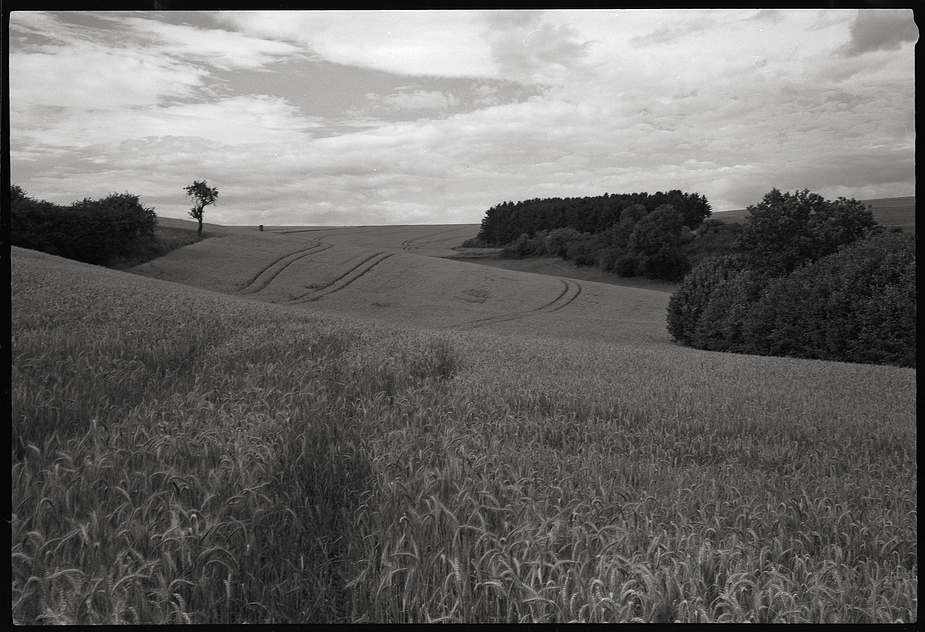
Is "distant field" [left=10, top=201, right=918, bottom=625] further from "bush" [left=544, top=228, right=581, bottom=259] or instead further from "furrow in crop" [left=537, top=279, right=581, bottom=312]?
"furrow in crop" [left=537, top=279, right=581, bottom=312]

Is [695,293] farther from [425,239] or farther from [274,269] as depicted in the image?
[274,269]

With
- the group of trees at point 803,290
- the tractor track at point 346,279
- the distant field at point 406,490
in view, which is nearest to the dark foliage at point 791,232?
the group of trees at point 803,290

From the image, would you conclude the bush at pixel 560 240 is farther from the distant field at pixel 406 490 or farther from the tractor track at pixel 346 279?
the tractor track at pixel 346 279

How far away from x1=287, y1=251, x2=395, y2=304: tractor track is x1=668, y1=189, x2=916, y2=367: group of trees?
20909 millimetres

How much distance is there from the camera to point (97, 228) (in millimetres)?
19297

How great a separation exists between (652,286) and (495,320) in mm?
9469

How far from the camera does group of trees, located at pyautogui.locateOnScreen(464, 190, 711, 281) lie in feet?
59.2

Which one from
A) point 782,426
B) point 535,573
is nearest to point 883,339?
point 782,426

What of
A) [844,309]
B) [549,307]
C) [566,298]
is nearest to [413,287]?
[549,307]

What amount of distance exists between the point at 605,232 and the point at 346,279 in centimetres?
2152

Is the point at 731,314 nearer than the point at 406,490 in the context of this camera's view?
No

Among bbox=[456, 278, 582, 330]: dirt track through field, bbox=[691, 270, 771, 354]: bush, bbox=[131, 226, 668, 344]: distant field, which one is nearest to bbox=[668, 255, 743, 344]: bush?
bbox=[691, 270, 771, 354]: bush

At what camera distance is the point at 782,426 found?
6.34 meters

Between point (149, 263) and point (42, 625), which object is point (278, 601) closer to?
point (42, 625)
